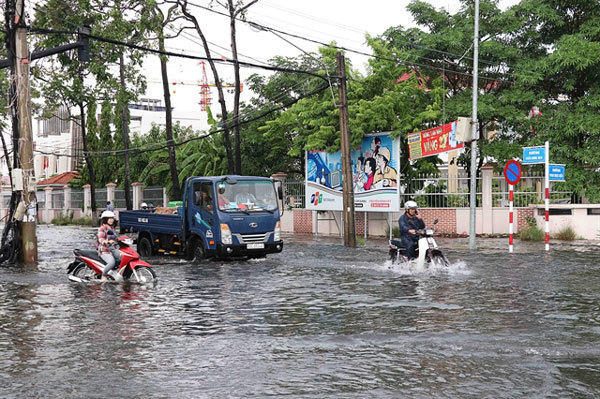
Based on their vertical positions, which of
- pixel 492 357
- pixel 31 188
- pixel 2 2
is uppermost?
pixel 2 2

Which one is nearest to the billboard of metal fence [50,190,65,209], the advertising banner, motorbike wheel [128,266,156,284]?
the advertising banner

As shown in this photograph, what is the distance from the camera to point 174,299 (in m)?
12.3

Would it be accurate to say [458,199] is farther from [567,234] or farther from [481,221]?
[567,234]

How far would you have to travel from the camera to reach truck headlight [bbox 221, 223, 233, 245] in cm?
1867

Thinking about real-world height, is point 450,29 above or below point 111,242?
above

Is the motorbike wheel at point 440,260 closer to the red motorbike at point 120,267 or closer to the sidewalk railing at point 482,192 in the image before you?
the red motorbike at point 120,267

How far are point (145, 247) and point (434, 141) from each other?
33.8ft

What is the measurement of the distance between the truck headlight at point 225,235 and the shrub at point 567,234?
1344 cm

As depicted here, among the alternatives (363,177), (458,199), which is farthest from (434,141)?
(458,199)

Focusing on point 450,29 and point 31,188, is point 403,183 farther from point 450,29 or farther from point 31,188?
point 31,188

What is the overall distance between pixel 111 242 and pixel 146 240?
25.2ft

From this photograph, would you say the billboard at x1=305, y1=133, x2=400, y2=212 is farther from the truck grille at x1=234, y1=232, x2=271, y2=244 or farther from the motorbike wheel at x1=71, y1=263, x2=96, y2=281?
the motorbike wheel at x1=71, y1=263, x2=96, y2=281

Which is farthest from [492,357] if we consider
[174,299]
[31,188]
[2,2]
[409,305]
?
[2,2]

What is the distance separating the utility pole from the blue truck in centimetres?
576
